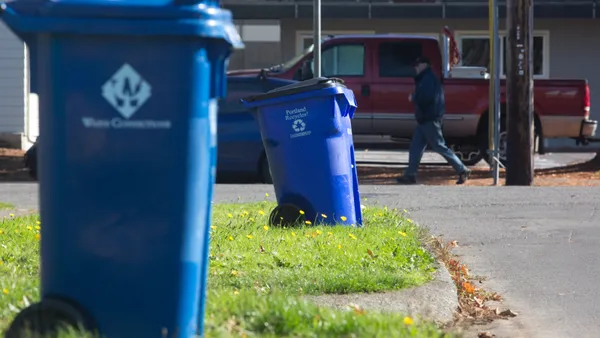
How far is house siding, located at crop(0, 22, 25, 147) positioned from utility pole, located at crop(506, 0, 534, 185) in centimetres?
1067

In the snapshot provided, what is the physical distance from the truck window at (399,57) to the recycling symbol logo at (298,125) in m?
10.2

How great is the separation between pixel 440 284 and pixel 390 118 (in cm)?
1213

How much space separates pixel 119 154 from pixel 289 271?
8.95 feet

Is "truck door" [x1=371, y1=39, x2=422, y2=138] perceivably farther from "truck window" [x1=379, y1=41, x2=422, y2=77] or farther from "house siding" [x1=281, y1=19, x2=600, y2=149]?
"house siding" [x1=281, y1=19, x2=600, y2=149]

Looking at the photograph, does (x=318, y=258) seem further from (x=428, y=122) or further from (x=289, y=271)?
(x=428, y=122)

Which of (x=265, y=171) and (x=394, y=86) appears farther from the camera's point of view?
(x=394, y=86)

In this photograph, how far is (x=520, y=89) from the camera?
1575 cm

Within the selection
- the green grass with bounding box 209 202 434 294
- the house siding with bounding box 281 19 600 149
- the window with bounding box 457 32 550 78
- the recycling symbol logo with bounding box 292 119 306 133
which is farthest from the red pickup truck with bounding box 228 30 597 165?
the recycling symbol logo with bounding box 292 119 306 133

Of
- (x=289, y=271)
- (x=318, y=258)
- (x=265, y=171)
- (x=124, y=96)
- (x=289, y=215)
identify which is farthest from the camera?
(x=265, y=171)

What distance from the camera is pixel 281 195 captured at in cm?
906

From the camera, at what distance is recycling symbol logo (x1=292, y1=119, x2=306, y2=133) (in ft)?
28.9

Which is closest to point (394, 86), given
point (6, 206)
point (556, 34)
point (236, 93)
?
point (236, 93)

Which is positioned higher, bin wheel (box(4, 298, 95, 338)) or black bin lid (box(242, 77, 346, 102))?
black bin lid (box(242, 77, 346, 102))

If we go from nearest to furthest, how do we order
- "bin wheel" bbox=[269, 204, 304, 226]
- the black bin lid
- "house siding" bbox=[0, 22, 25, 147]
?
the black bin lid < "bin wheel" bbox=[269, 204, 304, 226] < "house siding" bbox=[0, 22, 25, 147]
